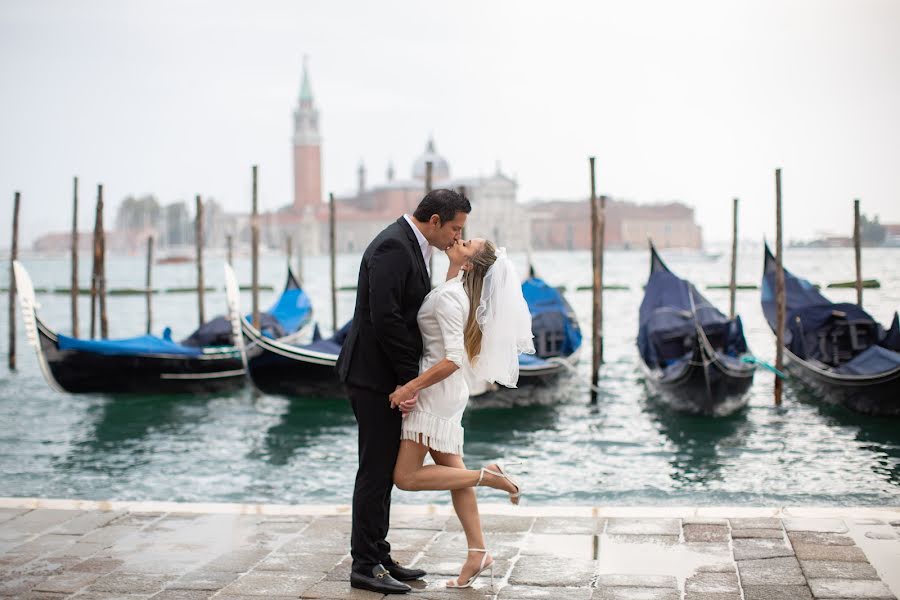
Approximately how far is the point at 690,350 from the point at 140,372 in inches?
152

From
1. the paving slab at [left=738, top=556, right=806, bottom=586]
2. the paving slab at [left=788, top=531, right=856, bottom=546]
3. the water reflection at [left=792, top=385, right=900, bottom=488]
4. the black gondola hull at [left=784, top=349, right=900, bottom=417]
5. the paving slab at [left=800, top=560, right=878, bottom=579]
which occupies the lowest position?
the water reflection at [left=792, top=385, right=900, bottom=488]

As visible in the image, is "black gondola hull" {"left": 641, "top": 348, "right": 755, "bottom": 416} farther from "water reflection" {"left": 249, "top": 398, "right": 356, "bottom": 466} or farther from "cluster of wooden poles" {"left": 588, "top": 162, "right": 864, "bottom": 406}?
"water reflection" {"left": 249, "top": 398, "right": 356, "bottom": 466}

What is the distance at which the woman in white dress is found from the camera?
205 cm

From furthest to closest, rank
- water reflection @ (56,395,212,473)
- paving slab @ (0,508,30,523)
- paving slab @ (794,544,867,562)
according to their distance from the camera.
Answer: water reflection @ (56,395,212,473) → paving slab @ (0,508,30,523) → paving slab @ (794,544,867,562)

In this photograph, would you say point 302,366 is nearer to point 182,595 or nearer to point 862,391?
point 862,391

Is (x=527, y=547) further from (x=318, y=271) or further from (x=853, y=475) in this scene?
(x=318, y=271)

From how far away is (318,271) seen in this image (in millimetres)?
47750

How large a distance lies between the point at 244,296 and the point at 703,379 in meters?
25.2

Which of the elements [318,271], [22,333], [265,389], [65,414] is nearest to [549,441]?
[265,389]

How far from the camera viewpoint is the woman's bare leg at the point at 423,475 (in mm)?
2117

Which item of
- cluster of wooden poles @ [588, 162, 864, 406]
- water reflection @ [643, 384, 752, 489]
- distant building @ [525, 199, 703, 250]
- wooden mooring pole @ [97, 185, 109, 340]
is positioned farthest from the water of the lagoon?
distant building @ [525, 199, 703, 250]

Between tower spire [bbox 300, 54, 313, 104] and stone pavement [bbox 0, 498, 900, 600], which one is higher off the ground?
tower spire [bbox 300, 54, 313, 104]

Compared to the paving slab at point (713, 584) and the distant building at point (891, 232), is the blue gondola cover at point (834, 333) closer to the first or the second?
the distant building at point (891, 232)

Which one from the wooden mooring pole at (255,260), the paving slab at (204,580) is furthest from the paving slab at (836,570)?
the wooden mooring pole at (255,260)
